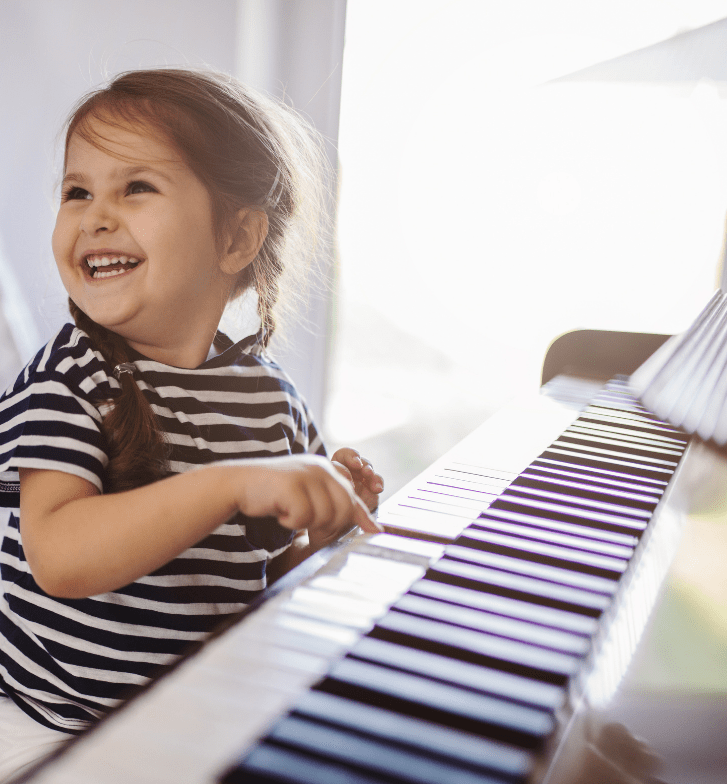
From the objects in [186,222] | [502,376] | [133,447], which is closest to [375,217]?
[502,376]

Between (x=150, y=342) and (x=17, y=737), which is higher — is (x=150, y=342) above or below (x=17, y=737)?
above

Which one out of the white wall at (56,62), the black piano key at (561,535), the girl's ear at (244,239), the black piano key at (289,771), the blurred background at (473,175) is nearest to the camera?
the black piano key at (289,771)

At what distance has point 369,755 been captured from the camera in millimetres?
274

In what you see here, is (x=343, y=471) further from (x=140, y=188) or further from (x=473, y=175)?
(x=473, y=175)

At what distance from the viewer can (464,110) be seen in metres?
2.27

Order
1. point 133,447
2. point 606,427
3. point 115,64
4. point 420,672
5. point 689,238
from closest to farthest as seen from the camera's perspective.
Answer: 1. point 420,672
2. point 133,447
3. point 606,427
4. point 115,64
5. point 689,238

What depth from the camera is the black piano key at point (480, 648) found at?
0.34 meters

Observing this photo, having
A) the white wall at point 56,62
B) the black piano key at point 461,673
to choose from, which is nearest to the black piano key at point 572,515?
the black piano key at point 461,673

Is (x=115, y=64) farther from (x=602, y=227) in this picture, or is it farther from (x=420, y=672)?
(x=420, y=672)

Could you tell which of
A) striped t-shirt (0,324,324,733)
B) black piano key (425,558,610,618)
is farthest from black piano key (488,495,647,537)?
striped t-shirt (0,324,324,733)

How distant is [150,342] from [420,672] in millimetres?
631

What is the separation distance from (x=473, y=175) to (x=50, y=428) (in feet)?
6.20

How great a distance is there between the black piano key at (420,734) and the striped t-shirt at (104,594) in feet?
1.33

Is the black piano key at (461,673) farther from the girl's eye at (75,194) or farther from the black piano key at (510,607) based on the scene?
the girl's eye at (75,194)
